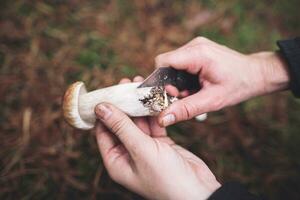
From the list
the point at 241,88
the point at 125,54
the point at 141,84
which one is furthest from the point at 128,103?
the point at 125,54

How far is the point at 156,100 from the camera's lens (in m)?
1.57

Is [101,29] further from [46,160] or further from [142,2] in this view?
[46,160]

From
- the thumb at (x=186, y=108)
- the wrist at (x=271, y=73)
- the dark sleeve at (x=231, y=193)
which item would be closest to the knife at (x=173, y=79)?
the thumb at (x=186, y=108)

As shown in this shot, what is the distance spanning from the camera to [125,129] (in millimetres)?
1404

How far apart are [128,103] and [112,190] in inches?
27.3

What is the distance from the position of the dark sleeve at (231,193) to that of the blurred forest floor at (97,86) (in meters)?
0.80

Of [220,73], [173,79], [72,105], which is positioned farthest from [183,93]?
[72,105]

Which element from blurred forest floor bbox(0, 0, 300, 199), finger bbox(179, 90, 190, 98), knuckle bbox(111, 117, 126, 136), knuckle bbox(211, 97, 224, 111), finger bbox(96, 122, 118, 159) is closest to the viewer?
knuckle bbox(111, 117, 126, 136)

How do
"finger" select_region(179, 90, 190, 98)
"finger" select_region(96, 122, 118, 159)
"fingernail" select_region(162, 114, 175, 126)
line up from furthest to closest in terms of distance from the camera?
1. "finger" select_region(179, 90, 190, 98)
2. "finger" select_region(96, 122, 118, 159)
3. "fingernail" select_region(162, 114, 175, 126)

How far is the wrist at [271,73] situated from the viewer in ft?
6.10

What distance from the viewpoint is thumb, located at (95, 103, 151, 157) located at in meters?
1.36

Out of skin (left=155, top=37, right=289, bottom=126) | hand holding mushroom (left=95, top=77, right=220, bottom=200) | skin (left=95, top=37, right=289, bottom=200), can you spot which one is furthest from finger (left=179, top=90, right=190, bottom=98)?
hand holding mushroom (left=95, top=77, right=220, bottom=200)

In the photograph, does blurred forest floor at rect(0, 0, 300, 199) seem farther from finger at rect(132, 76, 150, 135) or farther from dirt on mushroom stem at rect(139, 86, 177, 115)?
dirt on mushroom stem at rect(139, 86, 177, 115)

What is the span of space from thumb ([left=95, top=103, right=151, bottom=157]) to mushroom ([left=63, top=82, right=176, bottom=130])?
10cm
